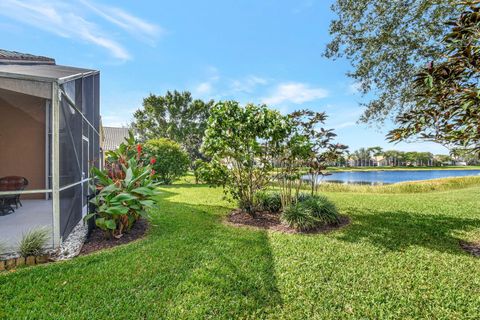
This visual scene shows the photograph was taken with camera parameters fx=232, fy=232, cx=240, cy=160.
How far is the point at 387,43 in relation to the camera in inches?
273

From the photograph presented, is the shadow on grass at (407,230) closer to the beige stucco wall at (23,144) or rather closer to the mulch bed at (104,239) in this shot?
the mulch bed at (104,239)

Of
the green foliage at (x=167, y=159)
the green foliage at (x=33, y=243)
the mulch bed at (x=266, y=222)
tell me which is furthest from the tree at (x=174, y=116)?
the green foliage at (x=33, y=243)

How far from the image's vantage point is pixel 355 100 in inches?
336

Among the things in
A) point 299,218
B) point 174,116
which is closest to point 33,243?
point 299,218

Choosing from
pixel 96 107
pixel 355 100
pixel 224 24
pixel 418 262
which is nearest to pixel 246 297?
pixel 418 262

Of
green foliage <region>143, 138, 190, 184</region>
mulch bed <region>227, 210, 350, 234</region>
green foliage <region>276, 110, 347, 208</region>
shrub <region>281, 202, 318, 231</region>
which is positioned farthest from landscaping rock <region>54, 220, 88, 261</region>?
Result: green foliage <region>143, 138, 190, 184</region>

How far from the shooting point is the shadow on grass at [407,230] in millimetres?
4641

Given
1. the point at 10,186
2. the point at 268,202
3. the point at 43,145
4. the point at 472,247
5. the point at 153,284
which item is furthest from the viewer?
the point at 268,202

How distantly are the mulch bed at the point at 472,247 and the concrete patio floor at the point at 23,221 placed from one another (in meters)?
7.61

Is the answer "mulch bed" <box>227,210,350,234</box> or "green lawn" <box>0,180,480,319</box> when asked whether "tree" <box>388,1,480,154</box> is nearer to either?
"green lawn" <box>0,180,480,319</box>

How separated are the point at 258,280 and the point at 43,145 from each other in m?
8.42

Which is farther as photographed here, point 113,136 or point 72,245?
point 113,136

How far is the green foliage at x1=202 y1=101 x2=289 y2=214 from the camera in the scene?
20.8ft

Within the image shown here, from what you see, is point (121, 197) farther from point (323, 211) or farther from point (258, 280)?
point (323, 211)
